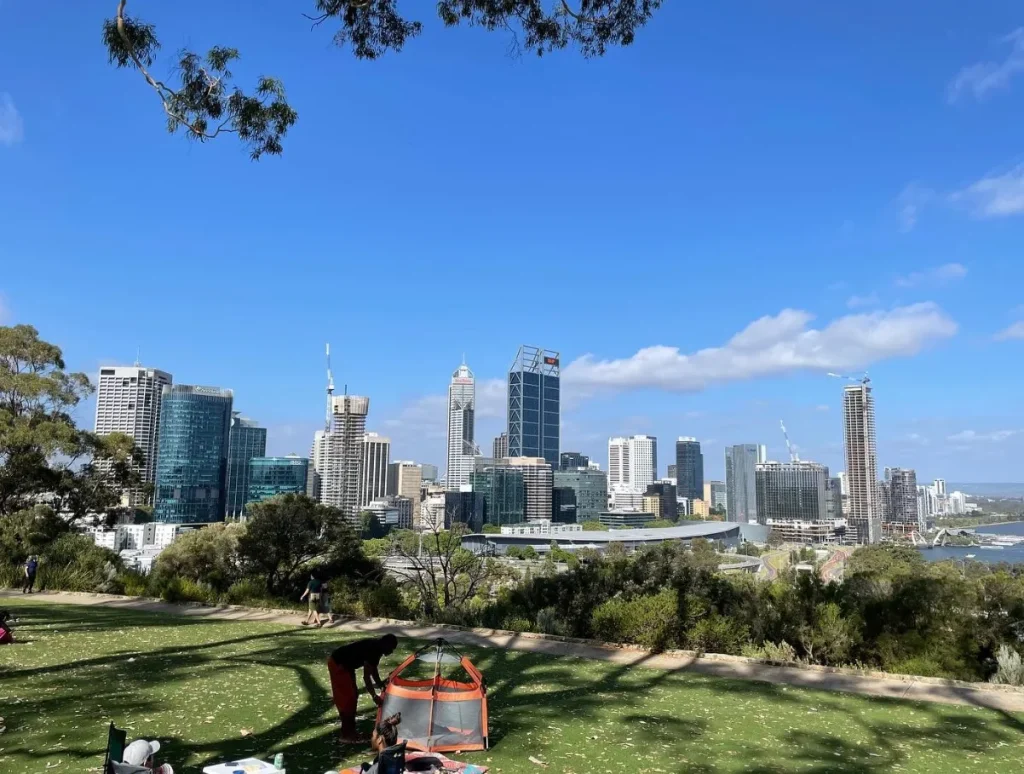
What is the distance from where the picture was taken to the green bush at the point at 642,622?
12.6 metres

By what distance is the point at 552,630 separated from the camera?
1408cm

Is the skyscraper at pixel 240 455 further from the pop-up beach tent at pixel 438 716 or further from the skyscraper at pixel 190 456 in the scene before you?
the pop-up beach tent at pixel 438 716

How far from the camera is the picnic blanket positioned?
5.05 meters

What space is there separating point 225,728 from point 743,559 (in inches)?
3950

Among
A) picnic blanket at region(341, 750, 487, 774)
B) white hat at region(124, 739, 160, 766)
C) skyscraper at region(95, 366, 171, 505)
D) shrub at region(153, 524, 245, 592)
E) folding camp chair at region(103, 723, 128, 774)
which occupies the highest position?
skyscraper at region(95, 366, 171, 505)

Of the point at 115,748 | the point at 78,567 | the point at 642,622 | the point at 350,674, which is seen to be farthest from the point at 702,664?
the point at 78,567

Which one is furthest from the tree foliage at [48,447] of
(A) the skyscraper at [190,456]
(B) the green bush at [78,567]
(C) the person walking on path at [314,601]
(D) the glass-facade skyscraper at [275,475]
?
(D) the glass-facade skyscraper at [275,475]

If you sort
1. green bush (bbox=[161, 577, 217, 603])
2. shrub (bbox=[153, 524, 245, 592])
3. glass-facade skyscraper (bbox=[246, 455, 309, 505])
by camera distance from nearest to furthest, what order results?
green bush (bbox=[161, 577, 217, 603]) < shrub (bbox=[153, 524, 245, 592]) < glass-facade skyscraper (bbox=[246, 455, 309, 505])

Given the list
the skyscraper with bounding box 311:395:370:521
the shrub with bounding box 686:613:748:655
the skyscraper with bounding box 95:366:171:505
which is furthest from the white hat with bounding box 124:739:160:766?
the skyscraper with bounding box 311:395:370:521

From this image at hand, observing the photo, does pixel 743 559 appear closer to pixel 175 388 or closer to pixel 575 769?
pixel 575 769

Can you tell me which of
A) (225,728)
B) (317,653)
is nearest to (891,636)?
(317,653)

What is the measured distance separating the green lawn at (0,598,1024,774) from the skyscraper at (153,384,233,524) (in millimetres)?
141622

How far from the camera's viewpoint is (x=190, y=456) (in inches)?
5595

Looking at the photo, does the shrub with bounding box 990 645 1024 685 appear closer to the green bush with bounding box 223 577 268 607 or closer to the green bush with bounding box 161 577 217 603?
the green bush with bounding box 223 577 268 607
